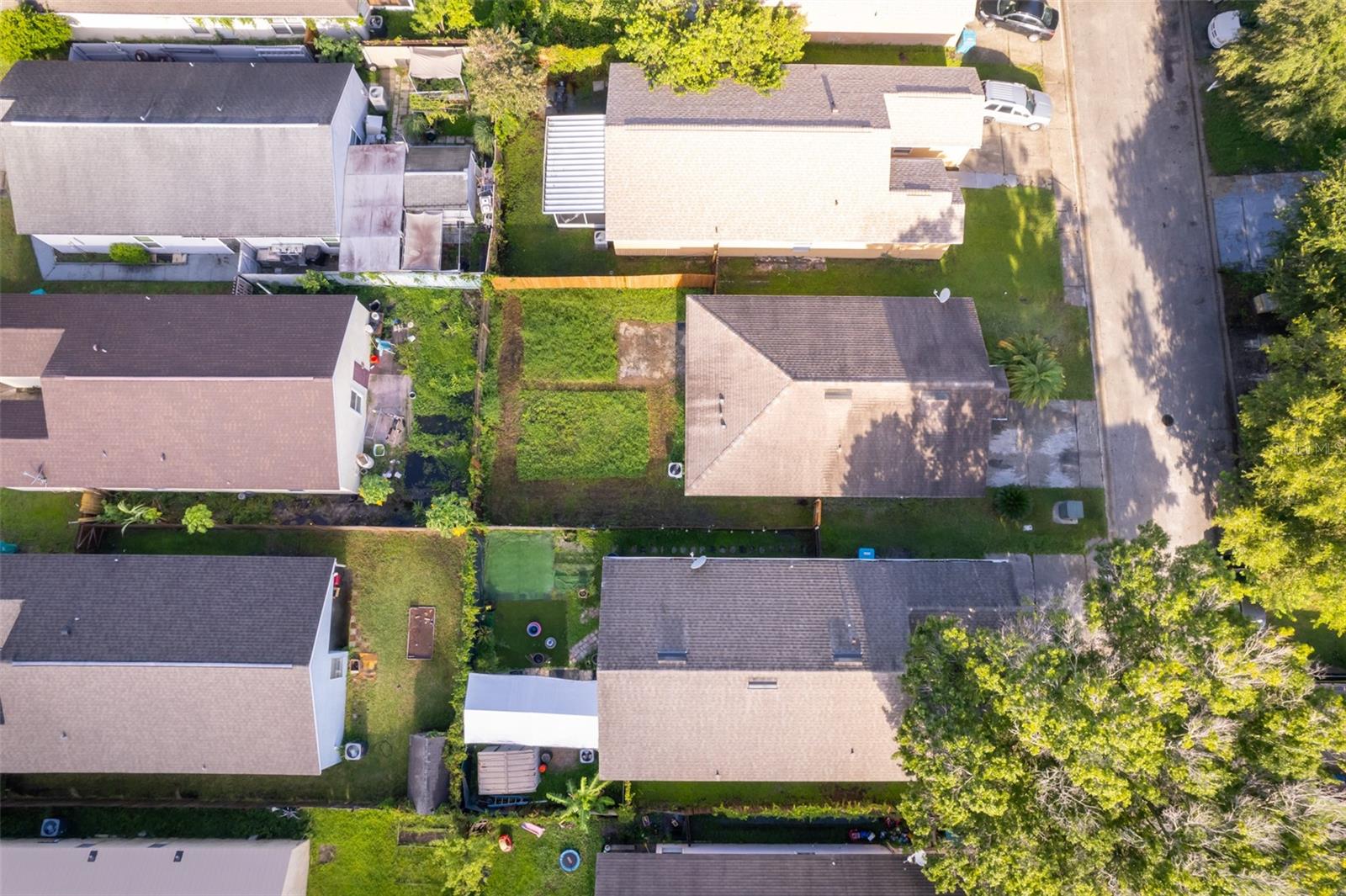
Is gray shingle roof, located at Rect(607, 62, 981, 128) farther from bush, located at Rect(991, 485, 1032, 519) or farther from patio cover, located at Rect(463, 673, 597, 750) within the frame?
patio cover, located at Rect(463, 673, 597, 750)

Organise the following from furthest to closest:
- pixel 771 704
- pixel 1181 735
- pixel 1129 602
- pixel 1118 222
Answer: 1. pixel 1118 222
2. pixel 771 704
3. pixel 1129 602
4. pixel 1181 735

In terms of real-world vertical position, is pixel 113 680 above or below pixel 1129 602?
below

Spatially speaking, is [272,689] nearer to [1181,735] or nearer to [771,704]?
[771,704]

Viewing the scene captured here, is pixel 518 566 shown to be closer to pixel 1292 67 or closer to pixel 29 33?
pixel 29 33

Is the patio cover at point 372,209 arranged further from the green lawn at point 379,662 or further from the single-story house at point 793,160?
the green lawn at point 379,662

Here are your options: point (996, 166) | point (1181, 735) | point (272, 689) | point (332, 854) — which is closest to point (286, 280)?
point (272, 689)
